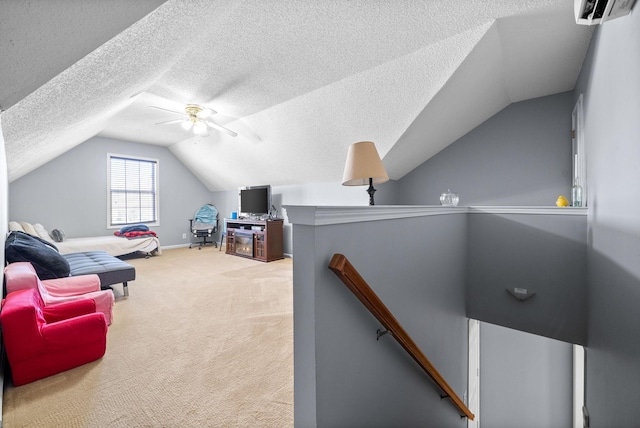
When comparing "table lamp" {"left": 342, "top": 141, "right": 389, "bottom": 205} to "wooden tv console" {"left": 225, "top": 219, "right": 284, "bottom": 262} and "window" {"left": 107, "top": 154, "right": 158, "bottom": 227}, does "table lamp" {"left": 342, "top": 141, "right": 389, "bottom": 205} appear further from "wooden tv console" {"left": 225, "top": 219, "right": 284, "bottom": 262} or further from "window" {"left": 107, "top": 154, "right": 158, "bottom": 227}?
"window" {"left": 107, "top": 154, "right": 158, "bottom": 227}

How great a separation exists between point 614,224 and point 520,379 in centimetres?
424

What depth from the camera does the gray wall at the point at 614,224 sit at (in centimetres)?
129

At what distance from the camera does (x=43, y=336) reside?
1.84 meters

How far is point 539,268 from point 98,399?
3.67 m

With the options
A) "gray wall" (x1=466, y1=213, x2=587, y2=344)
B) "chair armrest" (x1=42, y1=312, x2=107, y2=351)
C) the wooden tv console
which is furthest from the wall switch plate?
the wooden tv console

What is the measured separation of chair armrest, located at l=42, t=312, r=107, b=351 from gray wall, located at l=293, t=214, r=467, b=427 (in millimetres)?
1846

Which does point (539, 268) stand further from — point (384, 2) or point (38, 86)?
point (38, 86)

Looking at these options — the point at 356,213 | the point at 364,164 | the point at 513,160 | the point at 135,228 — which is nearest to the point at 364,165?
the point at 364,164

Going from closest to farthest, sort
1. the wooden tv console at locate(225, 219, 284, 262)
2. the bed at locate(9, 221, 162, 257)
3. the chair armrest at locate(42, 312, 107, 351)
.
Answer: the chair armrest at locate(42, 312, 107, 351)
the bed at locate(9, 221, 162, 257)
the wooden tv console at locate(225, 219, 284, 262)

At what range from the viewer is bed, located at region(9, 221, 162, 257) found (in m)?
4.57

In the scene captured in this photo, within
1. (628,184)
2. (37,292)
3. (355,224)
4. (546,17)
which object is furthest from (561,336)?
(37,292)

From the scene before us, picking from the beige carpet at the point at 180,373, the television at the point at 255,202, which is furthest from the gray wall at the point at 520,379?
the television at the point at 255,202

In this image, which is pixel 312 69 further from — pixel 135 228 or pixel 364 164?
pixel 135 228

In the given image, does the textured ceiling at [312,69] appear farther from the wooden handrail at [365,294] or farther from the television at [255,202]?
the television at [255,202]
